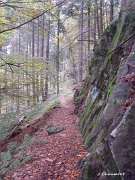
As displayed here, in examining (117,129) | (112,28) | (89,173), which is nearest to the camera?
(117,129)

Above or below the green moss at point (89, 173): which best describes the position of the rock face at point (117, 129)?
above

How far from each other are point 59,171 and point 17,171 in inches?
44.3

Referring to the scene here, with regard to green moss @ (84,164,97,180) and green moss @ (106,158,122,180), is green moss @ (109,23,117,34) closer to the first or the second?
green moss @ (84,164,97,180)

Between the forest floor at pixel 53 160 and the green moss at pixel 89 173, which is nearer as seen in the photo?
the green moss at pixel 89 173

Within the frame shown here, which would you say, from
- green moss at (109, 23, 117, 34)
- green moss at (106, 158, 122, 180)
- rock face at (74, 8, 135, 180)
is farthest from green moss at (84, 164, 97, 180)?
green moss at (109, 23, 117, 34)

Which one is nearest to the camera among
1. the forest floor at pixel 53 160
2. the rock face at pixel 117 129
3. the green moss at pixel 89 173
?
the rock face at pixel 117 129

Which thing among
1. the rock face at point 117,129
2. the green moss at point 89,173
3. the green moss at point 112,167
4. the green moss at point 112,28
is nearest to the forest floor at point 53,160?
the rock face at point 117,129

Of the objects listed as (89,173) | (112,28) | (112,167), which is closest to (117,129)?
(112,167)

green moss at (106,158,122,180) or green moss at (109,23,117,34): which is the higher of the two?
green moss at (109,23,117,34)

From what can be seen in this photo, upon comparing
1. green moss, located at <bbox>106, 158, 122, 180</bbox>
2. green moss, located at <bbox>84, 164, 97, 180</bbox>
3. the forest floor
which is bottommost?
the forest floor

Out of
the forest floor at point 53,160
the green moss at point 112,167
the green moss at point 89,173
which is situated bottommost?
the forest floor at point 53,160

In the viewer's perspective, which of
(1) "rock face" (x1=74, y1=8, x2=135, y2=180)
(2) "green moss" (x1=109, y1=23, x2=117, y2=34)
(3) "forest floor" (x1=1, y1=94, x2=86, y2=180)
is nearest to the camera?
(1) "rock face" (x1=74, y1=8, x2=135, y2=180)

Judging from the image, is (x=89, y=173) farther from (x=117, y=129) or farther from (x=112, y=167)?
(x=117, y=129)

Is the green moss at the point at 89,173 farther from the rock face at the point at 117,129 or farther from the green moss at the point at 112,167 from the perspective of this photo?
the green moss at the point at 112,167
